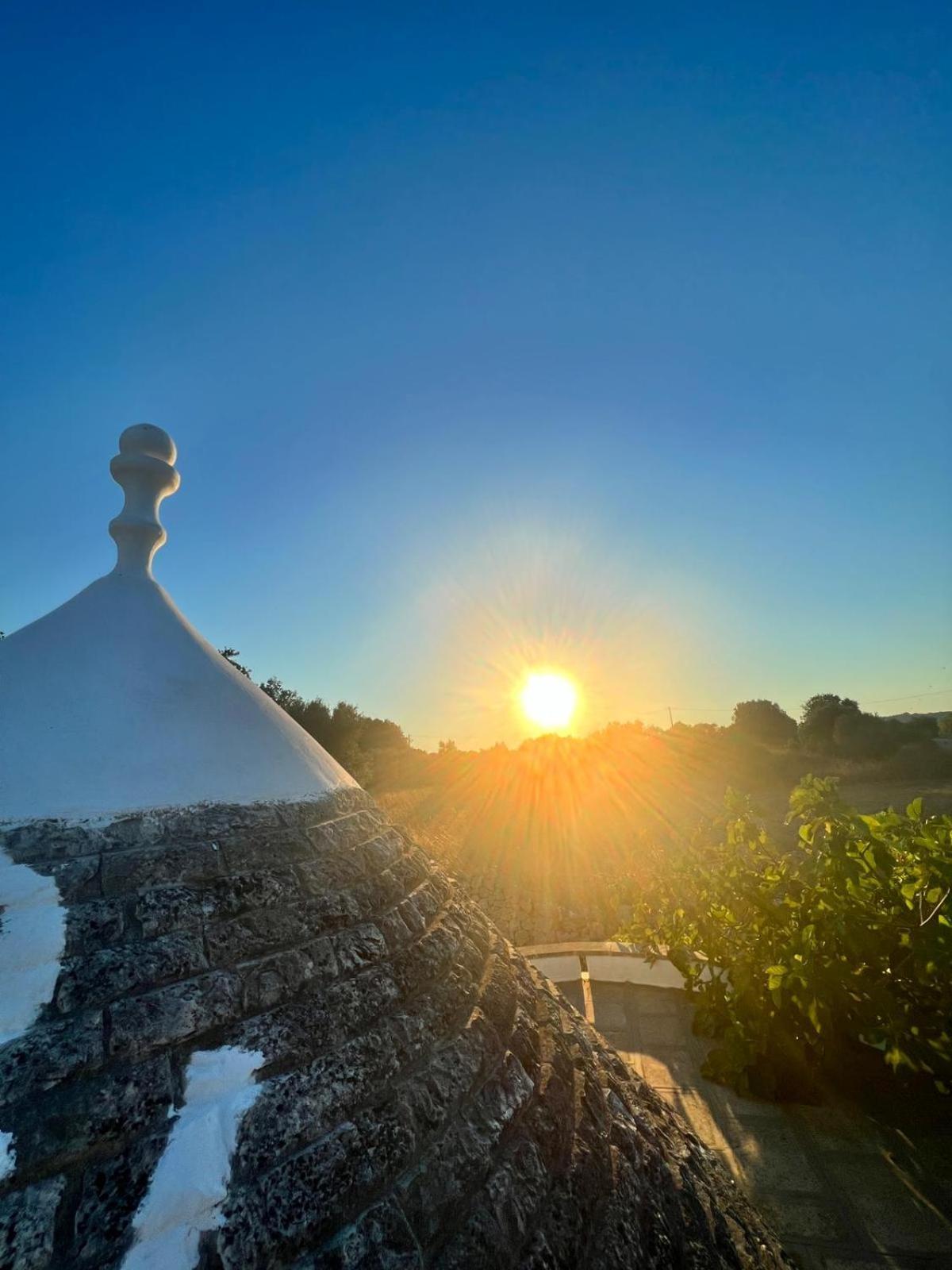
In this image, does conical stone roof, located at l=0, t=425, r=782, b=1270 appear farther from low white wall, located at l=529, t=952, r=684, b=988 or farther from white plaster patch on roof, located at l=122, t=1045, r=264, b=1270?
low white wall, located at l=529, t=952, r=684, b=988

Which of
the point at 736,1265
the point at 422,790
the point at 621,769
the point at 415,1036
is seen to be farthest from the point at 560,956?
the point at 621,769

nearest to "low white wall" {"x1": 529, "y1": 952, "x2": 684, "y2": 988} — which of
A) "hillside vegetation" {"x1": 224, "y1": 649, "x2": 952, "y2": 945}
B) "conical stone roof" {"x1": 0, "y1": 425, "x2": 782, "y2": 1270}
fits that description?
"hillside vegetation" {"x1": 224, "y1": 649, "x2": 952, "y2": 945}

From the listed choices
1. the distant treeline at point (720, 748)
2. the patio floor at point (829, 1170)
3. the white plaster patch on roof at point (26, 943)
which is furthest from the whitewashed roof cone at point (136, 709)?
the distant treeline at point (720, 748)

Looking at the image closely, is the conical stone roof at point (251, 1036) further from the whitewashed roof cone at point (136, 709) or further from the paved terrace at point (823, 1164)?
the paved terrace at point (823, 1164)

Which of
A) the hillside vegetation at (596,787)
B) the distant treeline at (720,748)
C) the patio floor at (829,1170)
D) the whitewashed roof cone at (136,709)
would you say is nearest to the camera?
the whitewashed roof cone at (136,709)

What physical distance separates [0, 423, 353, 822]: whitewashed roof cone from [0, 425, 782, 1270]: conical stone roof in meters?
0.01

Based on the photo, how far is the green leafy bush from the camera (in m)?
3.22

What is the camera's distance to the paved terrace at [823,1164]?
274 centimetres

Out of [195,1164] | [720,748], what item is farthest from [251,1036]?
[720,748]

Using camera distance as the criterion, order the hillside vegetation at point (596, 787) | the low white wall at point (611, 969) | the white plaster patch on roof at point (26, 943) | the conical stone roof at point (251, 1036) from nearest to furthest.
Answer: the conical stone roof at point (251, 1036)
the white plaster patch on roof at point (26, 943)
the low white wall at point (611, 969)
the hillside vegetation at point (596, 787)

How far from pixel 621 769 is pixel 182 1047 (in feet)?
67.7

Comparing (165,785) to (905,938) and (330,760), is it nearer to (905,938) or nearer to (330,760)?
(330,760)

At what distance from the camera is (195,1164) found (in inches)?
46.4

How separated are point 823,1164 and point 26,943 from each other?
14.1ft
